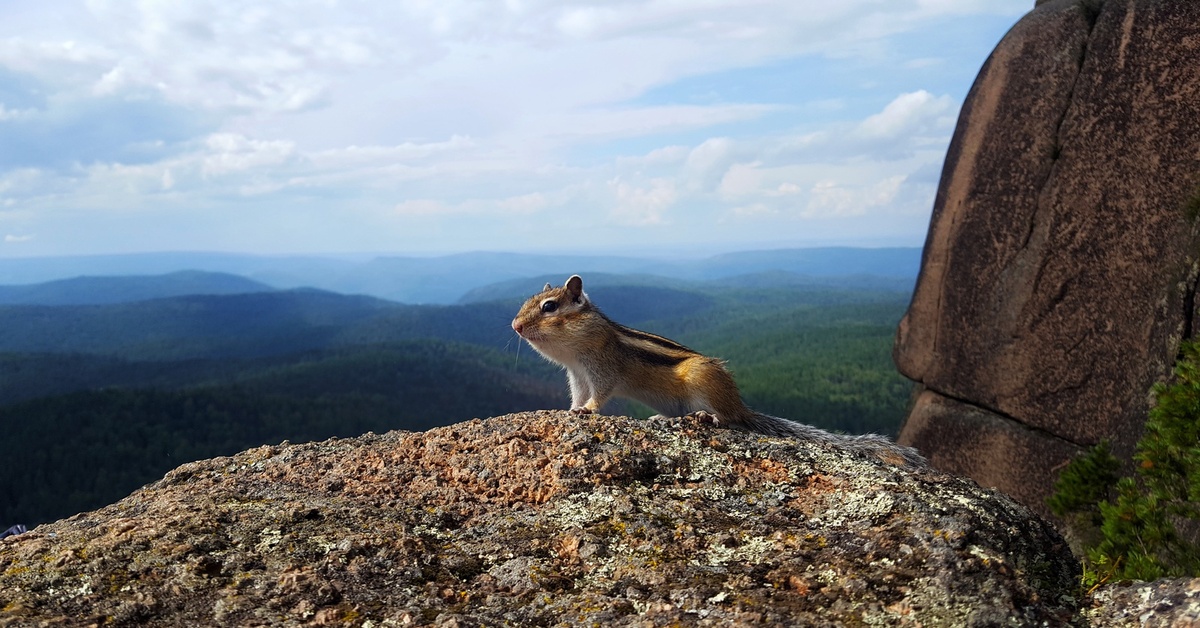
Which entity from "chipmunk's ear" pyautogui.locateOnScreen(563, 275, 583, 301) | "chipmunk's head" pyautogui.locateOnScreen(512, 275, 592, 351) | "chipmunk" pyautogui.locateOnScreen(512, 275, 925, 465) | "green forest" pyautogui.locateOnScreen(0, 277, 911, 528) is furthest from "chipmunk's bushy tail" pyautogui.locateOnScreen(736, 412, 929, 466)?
"green forest" pyautogui.locateOnScreen(0, 277, 911, 528)

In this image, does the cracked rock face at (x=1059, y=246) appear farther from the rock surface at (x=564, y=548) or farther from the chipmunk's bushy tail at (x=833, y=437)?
the rock surface at (x=564, y=548)

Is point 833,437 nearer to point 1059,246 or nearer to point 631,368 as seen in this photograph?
point 631,368

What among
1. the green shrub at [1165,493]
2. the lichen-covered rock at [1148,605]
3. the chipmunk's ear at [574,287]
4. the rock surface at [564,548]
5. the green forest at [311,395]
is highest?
the chipmunk's ear at [574,287]

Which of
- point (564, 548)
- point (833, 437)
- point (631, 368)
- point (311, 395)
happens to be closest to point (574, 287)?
point (631, 368)

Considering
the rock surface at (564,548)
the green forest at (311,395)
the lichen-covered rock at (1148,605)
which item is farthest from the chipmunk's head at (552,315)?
the green forest at (311,395)

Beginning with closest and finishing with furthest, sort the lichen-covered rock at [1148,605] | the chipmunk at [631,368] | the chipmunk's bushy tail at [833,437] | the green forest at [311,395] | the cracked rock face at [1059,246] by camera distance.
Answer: the lichen-covered rock at [1148,605] → the chipmunk's bushy tail at [833,437] → the chipmunk at [631,368] → the cracked rock face at [1059,246] → the green forest at [311,395]

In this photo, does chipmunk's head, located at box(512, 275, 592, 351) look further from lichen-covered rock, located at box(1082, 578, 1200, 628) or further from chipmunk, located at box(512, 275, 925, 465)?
lichen-covered rock, located at box(1082, 578, 1200, 628)
